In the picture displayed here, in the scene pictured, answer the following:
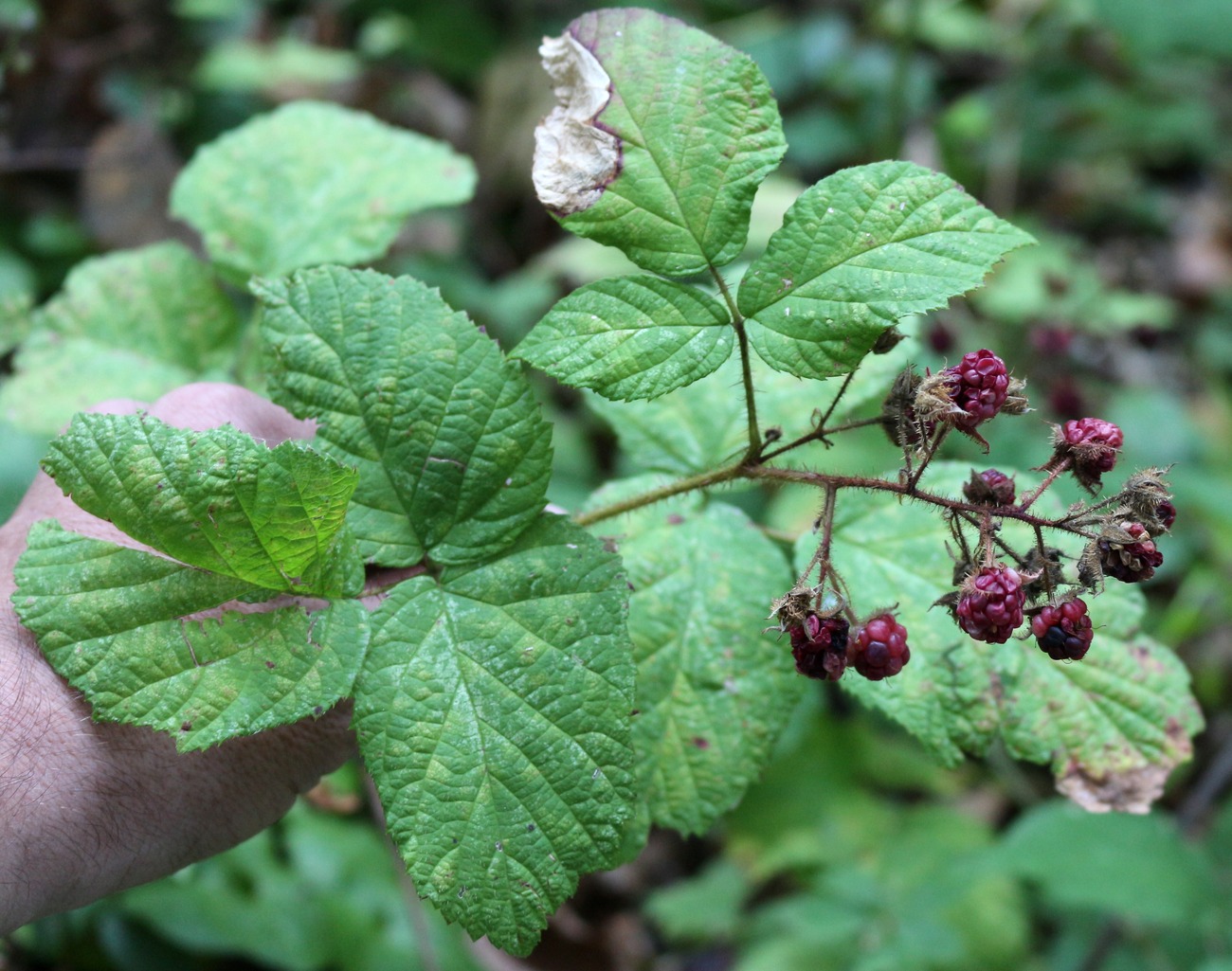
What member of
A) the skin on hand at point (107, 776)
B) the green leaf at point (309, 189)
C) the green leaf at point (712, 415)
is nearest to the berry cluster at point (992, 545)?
the green leaf at point (712, 415)

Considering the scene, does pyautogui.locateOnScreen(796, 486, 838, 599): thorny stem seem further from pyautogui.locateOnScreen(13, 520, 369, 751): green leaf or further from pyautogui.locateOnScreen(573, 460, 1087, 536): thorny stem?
pyautogui.locateOnScreen(13, 520, 369, 751): green leaf

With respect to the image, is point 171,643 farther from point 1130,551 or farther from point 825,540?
point 1130,551

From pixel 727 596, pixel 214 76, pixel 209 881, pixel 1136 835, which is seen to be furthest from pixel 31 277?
pixel 1136 835

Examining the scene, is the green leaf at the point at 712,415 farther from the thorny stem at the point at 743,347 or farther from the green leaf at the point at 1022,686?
the thorny stem at the point at 743,347

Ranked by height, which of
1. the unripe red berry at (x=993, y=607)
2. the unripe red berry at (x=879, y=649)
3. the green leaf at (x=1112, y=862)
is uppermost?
the unripe red berry at (x=993, y=607)

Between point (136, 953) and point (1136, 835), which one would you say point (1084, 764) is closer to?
point (1136, 835)
